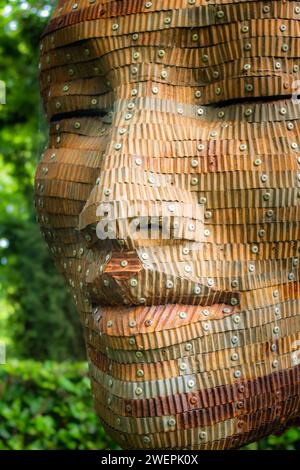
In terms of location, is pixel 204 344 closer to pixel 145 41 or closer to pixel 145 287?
pixel 145 287

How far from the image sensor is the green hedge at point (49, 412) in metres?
3.80

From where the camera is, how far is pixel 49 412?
3939 mm

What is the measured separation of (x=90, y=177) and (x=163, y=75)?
0.33 m

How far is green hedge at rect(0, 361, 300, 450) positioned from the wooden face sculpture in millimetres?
1825

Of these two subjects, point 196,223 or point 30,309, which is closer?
point 196,223

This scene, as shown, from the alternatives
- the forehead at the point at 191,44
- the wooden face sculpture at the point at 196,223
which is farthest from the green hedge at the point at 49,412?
the forehead at the point at 191,44

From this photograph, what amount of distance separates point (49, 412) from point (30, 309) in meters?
2.09

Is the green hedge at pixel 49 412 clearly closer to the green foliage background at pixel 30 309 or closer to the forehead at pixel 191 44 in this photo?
the green foliage background at pixel 30 309

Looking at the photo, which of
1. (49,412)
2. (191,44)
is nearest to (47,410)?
(49,412)

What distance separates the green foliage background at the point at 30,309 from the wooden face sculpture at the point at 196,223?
1837 millimetres

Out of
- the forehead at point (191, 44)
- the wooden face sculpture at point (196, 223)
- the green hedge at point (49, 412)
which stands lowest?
the green hedge at point (49, 412)

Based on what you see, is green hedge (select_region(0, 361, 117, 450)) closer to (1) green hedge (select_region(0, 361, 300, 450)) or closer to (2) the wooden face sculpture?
(1) green hedge (select_region(0, 361, 300, 450))

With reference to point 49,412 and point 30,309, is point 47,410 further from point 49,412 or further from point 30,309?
point 30,309
